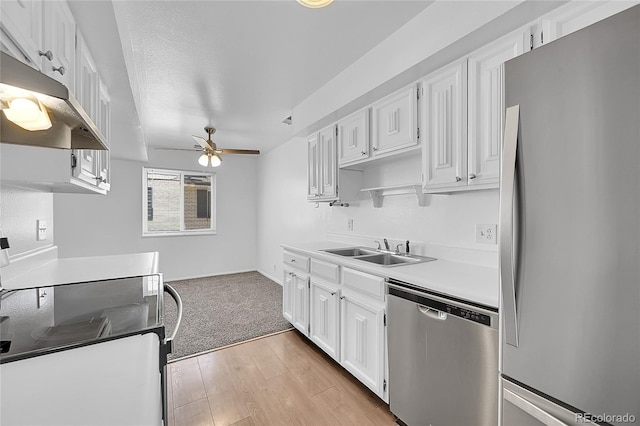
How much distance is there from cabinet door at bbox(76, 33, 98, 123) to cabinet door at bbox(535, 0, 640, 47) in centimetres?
234

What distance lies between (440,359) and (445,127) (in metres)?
1.37

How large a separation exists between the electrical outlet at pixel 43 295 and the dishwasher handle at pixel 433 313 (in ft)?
5.92

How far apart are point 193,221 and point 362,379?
4.73 metres

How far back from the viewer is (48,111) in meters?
0.85

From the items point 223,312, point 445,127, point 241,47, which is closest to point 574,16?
point 445,127

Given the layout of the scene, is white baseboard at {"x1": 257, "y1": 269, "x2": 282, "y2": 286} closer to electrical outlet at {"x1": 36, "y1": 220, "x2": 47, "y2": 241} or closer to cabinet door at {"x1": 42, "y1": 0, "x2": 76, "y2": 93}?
electrical outlet at {"x1": 36, "y1": 220, "x2": 47, "y2": 241}

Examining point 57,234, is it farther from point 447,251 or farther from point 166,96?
point 447,251

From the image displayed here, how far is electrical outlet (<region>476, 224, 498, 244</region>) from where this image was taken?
1799mm

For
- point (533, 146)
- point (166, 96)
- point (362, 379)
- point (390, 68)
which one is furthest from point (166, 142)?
point (533, 146)

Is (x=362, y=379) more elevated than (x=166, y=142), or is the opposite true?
(x=166, y=142)

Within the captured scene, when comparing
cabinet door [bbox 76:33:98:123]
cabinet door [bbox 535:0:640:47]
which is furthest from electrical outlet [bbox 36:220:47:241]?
cabinet door [bbox 535:0:640:47]

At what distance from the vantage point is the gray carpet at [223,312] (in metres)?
2.91

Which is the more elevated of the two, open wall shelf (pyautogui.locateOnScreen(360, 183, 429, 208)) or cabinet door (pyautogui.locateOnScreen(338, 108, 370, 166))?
cabinet door (pyautogui.locateOnScreen(338, 108, 370, 166))

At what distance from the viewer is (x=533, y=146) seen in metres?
1.01
